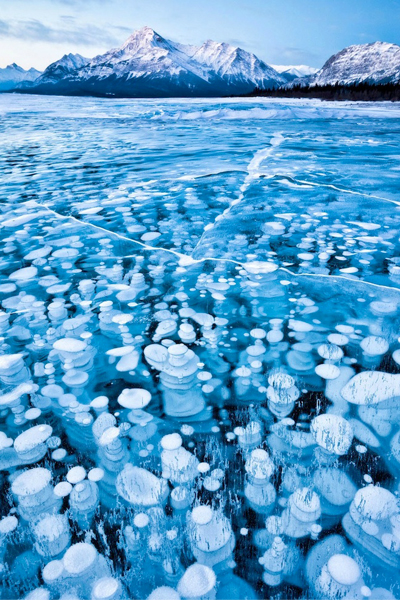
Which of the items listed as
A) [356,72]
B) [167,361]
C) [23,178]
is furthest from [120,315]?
[356,72]

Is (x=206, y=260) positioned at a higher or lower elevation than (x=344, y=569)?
higher

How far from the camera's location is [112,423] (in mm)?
1488

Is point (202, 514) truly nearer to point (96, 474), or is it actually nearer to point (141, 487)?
point (141, 487)

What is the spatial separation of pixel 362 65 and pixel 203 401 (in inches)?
6634

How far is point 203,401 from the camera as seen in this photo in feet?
5.26

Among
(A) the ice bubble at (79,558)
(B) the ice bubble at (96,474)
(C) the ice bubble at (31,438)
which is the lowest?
(A) the ice bubble at (79,558)

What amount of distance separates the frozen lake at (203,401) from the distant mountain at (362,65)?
139430 mm

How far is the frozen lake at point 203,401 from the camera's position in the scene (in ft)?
3.45

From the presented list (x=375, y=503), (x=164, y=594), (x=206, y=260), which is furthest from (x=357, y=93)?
(x=164, y=594)

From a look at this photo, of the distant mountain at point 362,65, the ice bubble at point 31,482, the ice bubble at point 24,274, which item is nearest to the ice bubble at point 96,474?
the ice bubble at point 31,482

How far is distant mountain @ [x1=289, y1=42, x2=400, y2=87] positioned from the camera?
123 m

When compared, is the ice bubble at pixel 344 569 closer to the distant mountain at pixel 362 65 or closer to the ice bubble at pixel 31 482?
the ice bubble at pixel 31 482

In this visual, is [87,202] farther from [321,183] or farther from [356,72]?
[356,72]

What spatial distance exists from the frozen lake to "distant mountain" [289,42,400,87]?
457 feet
